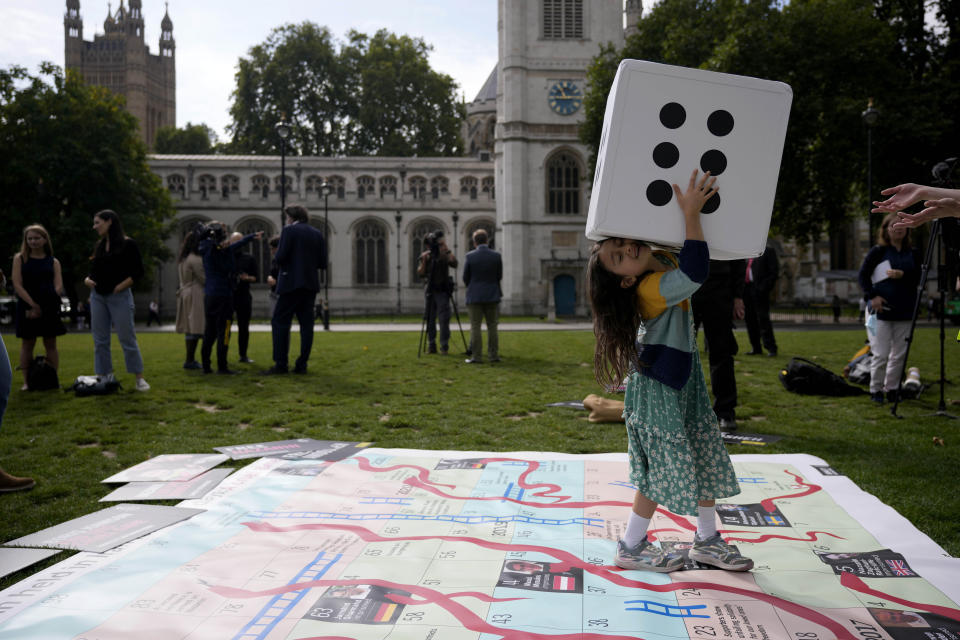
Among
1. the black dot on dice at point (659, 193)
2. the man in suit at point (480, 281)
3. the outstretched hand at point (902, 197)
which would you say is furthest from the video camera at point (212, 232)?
the outstretched hand at point (902, 197)

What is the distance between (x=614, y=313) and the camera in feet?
8.90

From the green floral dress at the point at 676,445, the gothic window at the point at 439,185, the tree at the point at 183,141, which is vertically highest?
the tree at the point at 183,141

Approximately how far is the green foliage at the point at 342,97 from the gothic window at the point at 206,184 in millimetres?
5122

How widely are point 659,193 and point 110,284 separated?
264 inches

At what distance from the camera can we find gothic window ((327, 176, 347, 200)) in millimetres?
44844

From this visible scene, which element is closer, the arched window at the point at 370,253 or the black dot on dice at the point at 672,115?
the black dot on dice at the point at 672,115

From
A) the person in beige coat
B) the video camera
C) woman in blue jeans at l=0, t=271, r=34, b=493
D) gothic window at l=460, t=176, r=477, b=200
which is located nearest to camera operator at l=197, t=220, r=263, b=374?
the video camera

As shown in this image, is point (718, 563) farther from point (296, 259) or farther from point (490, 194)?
point (490, 194)

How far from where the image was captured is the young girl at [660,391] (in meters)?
2.60

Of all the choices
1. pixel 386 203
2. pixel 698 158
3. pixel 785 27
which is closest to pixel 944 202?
pixel 698 158

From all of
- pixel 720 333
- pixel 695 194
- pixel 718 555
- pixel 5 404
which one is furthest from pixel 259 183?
pixel 718 555

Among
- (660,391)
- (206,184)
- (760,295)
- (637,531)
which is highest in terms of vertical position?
(206,184)

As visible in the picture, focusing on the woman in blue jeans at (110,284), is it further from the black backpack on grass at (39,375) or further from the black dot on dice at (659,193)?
the black dot on dice at (659,193)

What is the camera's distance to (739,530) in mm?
3164
